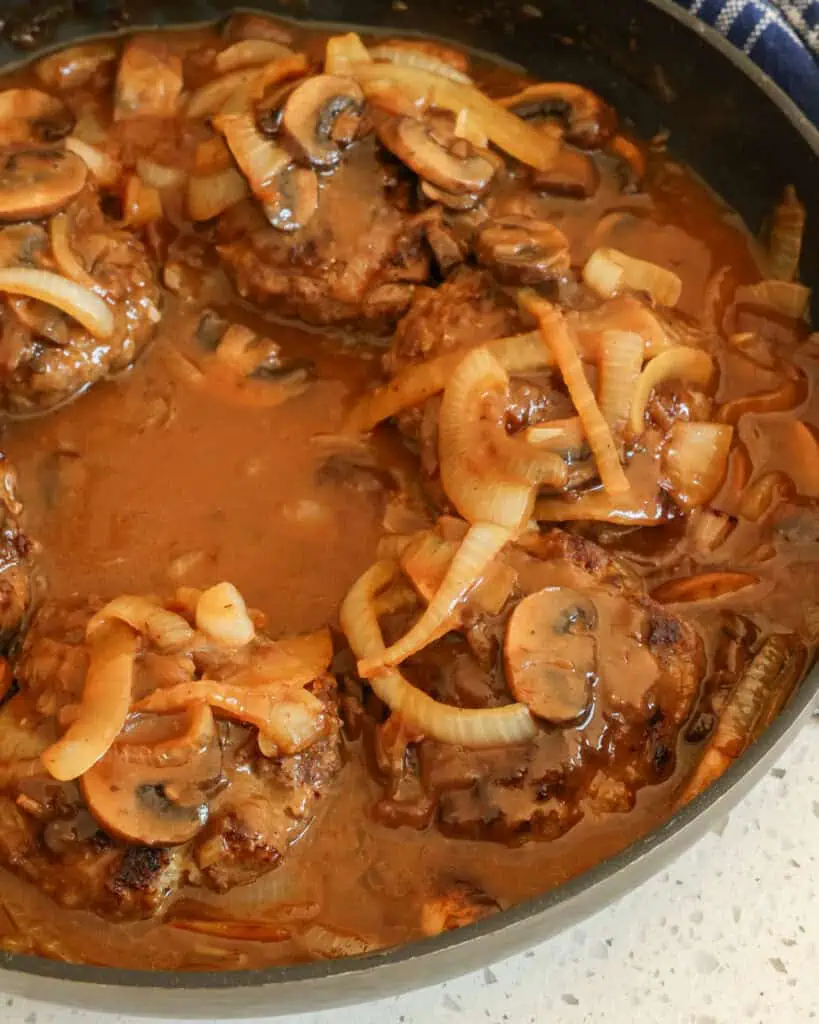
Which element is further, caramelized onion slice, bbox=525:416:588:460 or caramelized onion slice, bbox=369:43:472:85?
caramelized onion slice, bbox=369:43:472:85

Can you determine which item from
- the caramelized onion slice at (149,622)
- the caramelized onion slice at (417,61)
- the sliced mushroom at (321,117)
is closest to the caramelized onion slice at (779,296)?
the caramelized onion slice at (417,61)

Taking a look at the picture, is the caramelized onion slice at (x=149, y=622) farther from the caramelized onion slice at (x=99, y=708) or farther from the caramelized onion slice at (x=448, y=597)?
the caramelized onion slice at (x=448, y=597)

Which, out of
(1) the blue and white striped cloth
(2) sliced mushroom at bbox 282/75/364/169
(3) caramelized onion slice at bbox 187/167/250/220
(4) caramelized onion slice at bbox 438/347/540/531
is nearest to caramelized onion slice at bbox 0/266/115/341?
(3) caramelized onion slice at bbox 187/167/250/220

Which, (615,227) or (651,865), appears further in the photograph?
(615,227)

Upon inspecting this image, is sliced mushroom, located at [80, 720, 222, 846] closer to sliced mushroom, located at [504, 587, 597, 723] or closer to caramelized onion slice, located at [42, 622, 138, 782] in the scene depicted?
caramelized onion slice, located at [42, 622, 138, 782]

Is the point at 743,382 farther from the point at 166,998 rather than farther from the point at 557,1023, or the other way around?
the point at 166,998

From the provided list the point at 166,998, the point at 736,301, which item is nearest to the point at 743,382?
the point at 736,301

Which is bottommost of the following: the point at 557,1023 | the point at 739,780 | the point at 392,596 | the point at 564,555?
the point at 557,1023
